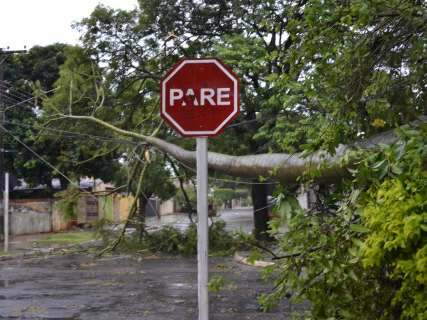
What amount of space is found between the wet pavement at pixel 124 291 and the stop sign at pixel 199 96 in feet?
15.2

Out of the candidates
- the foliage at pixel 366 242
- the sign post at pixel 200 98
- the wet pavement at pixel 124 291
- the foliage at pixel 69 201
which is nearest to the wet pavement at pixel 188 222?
the foliage at pixel 366 242

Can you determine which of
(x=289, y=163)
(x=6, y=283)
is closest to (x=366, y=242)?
(x=289, y=163)

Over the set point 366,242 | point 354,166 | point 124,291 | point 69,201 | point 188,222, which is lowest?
point 124,291

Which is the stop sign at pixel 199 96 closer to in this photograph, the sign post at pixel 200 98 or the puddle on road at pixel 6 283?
the sign post at pixel 200 98

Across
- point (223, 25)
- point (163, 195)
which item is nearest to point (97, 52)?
point (223, 25)

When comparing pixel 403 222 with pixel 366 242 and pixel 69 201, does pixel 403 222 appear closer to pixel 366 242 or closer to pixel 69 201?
pixel 366 242

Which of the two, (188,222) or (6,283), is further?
(188,222)

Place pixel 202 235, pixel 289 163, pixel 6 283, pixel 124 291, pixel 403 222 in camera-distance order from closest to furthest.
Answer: pixel 403 222 → pixel 202 235 → pixel 289 163 → pixel 124 291 → pixel 6 283

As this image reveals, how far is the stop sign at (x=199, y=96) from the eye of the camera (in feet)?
11.5

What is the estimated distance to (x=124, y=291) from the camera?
37.6 ft

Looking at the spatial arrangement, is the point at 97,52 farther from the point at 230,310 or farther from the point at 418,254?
the point at 418,254

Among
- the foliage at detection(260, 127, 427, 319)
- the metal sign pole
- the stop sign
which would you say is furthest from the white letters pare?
the foliage at detection(260, 127, 427, 319)

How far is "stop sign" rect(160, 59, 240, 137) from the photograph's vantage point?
11.5ft

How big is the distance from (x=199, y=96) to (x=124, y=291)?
8590 millimetres
